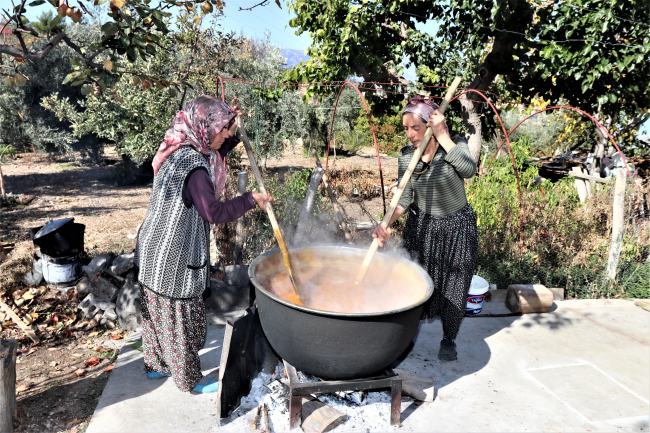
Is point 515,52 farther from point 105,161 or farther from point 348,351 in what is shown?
point 105,161

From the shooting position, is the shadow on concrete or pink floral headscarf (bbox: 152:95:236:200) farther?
the shadow on concrete

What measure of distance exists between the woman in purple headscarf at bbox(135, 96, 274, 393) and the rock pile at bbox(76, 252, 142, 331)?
3.49 ft

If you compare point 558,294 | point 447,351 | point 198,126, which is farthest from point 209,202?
point 558,294

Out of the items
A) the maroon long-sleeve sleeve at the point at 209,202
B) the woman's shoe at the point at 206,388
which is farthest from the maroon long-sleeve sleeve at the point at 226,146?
the woman's shoe at the point at 206,388

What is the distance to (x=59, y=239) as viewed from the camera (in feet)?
13.3

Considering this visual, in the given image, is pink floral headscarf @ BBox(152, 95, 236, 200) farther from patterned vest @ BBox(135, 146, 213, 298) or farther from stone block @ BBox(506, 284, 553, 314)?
stone block @ BBox(506, 284, 553, 314)

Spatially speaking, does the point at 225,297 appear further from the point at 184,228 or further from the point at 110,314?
the point at 184,228

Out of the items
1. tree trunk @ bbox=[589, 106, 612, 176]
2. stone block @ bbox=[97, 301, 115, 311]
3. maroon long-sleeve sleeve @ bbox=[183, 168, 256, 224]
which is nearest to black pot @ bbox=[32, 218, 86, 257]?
stone block @ bbox=[97, 301, 115, 311]

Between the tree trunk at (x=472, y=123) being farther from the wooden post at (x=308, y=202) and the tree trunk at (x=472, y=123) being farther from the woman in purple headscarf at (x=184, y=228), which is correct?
the woman in purple headscarf at (x=184, y=228)

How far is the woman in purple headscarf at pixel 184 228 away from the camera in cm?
236

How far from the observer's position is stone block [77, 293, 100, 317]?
3.87 metres

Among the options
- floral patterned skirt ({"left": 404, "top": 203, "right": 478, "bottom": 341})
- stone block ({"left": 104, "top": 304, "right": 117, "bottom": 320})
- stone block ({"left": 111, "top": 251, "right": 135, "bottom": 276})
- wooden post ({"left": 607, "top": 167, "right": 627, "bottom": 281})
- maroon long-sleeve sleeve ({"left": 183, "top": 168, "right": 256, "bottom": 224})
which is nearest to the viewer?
Answer: maroon long-sleeve sleeve ({"left": 183, "top": 168, "right": 256, "bottom": 224})

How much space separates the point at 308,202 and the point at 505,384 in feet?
7.31

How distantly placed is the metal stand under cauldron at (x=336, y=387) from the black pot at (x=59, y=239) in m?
2.76
